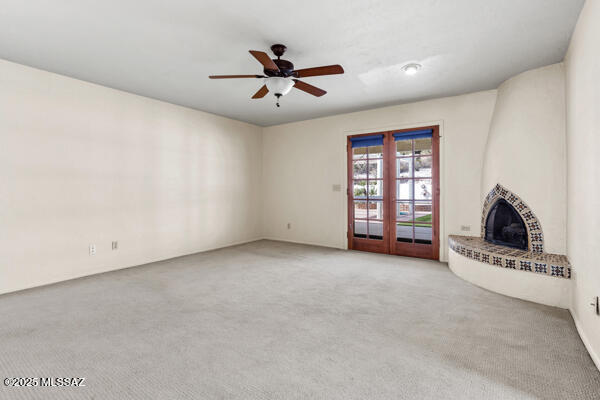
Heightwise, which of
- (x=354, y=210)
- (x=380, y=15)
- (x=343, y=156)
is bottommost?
(x=354, y=210)

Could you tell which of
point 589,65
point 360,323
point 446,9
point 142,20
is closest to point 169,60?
point 142,20

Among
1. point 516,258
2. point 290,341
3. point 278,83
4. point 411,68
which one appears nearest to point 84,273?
point 290,341

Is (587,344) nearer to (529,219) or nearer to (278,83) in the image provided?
(529,219)

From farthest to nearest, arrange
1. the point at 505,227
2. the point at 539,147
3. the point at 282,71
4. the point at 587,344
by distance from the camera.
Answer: the point at 505,227 < the point at 539,147 < the point at 282,71 < the point at 587,344

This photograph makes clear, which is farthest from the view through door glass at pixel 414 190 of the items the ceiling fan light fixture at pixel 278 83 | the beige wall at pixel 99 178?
the beige wall at pixel 99 178

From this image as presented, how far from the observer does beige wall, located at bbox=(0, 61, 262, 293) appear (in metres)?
3.47

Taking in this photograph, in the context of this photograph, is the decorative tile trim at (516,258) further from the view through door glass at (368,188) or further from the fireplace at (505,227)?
the view through door glass at (368,188)

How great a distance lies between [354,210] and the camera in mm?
5664

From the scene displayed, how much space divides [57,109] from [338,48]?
355 centimetres

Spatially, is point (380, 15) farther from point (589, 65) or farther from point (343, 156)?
point (343, 156)

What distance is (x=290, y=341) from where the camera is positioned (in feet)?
7.55

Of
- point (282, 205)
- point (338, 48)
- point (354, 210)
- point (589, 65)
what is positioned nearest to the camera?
point (589, 65)

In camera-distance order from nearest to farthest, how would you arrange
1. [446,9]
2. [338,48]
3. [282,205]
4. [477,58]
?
[446,9] → [338,48] → [477,58] → [282,205]

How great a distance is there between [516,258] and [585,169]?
125cm
